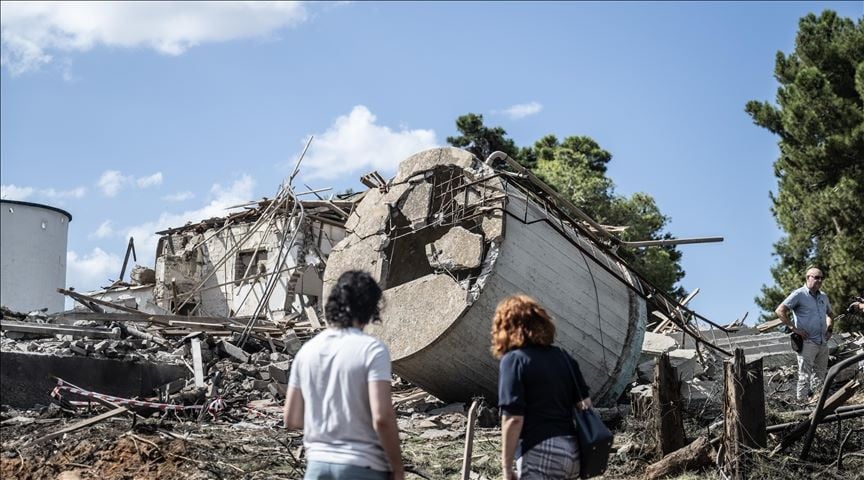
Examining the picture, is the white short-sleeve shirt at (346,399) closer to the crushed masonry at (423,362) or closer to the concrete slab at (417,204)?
the crushed masonry at (423,362)

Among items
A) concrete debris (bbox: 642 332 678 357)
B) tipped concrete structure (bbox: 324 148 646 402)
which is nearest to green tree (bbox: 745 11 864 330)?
concrete debris (bbox: 642 332 678 357)

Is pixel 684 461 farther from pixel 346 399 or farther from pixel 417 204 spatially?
pixel 417 204

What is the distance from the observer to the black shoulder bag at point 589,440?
177 inches

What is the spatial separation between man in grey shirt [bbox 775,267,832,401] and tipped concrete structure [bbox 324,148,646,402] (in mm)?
1514

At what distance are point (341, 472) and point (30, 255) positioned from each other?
40.7 ft

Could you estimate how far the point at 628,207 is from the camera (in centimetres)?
3077

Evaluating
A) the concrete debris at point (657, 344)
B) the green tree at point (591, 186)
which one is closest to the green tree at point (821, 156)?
the green tree at point (591, 186)

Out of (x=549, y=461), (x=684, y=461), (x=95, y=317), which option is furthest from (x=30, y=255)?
(x=549, y=461)

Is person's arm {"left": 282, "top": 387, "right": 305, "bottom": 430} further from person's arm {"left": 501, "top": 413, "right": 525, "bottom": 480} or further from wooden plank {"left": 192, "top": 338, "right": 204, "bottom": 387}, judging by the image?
wooden plank {"left": 192, "top": 338, "right": 204, "bottom": 387}

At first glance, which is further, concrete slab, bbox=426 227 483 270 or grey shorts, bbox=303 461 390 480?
concrete slab, bbox=426 227 483 270

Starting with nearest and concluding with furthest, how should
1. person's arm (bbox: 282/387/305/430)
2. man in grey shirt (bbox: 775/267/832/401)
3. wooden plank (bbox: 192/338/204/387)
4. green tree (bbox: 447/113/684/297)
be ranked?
Result: person's arm (bbox: 282/387/305/430)
man in grey shirt (bbox: 775/267/832/401)
wooden plank (bbox: 192/338/204/387)
green tree (bbox: 447/113/684/297)

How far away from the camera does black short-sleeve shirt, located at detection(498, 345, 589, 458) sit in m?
4.44

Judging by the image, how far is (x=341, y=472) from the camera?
12.8 feet

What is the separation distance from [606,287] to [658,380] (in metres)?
2.85
